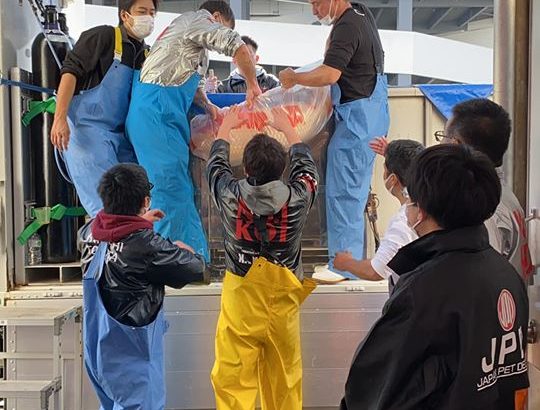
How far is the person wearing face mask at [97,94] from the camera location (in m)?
2.62

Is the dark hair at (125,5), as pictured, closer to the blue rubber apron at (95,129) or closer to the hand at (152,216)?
the blue rubber apron at (95,129)

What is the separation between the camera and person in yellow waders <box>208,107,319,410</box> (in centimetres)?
237

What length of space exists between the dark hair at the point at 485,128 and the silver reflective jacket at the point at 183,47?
1122mm

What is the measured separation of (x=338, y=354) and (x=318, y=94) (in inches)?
42.8

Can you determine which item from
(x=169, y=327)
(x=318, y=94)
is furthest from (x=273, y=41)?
(x=169, y=327)

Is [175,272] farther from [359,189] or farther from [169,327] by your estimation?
[359,189]

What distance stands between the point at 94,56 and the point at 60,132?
337mm

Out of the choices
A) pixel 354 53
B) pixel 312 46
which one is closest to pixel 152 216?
pixel 354 53

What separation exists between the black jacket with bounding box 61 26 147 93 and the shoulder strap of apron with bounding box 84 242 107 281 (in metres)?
0.73

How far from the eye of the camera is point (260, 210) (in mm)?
2350

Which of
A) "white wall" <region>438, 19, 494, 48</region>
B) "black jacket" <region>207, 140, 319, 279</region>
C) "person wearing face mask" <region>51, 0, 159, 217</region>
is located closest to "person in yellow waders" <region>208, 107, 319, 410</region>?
"black jacket" <region>207, 140, 319, 279</region>

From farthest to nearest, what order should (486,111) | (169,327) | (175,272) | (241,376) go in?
1. (169,327)
2. (241,376)
3. (175,272)
4. (486,111)

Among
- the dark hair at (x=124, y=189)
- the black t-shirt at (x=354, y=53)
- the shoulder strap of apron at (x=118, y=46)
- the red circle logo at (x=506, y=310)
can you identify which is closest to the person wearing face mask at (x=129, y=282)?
the dark hair at (x=124, y=189)

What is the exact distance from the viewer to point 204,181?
2.85m
